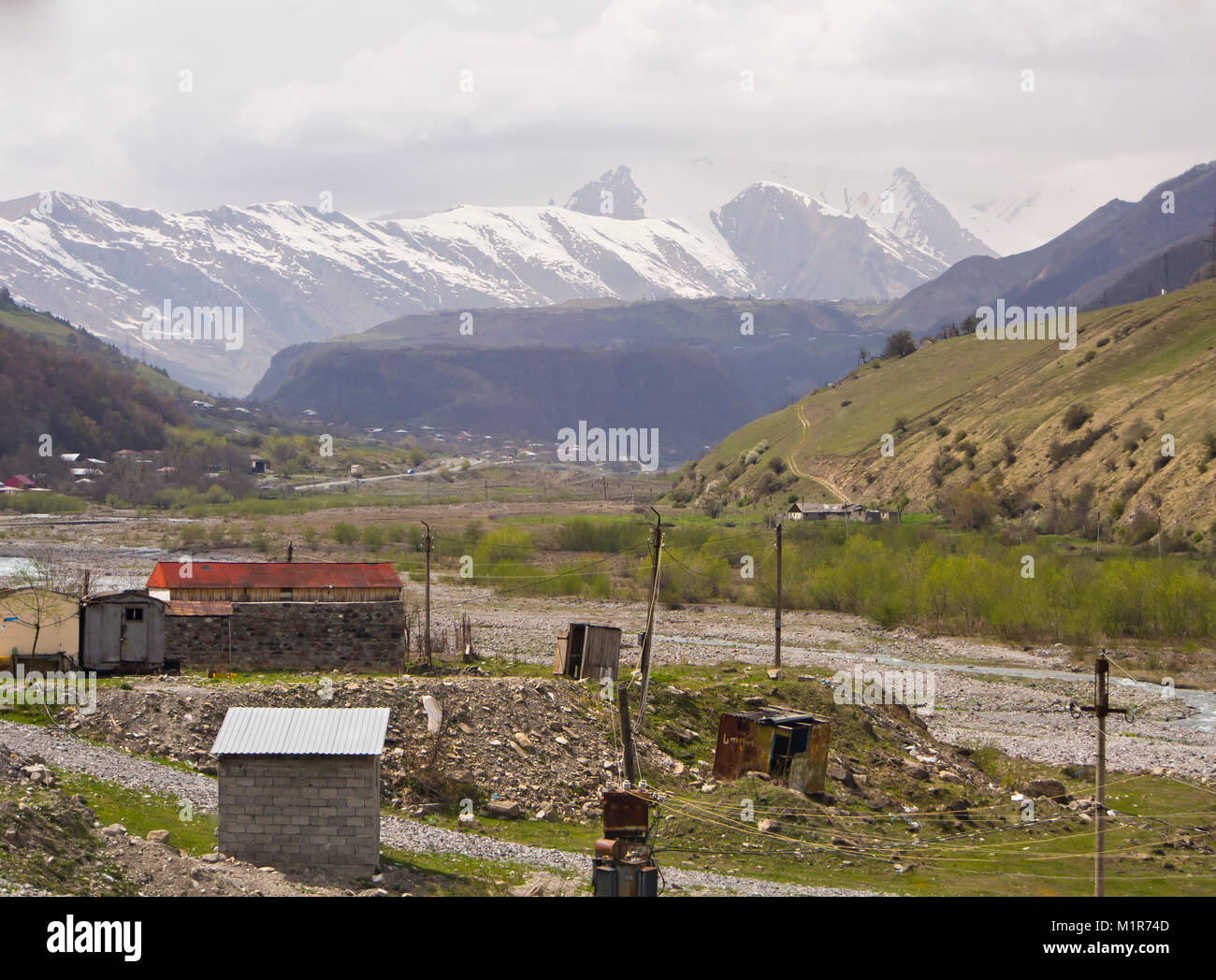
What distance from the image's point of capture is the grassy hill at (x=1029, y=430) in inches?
3484

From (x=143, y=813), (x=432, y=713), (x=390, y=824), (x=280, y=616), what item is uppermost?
(x=280, y=616)

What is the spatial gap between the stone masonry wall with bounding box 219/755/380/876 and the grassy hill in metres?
68.2

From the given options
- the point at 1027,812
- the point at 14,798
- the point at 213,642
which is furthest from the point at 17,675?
the point at 1027,812

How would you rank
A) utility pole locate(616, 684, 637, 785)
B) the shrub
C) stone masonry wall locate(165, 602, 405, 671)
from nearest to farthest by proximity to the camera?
utility pole locate(616, 684, 637, 785) < stone masonry wall locate(165, 602, 405, 671) < the shrub

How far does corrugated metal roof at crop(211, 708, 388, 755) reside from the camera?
69.7ft

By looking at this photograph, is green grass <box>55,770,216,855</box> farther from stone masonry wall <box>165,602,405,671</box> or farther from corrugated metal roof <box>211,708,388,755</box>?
stone masonry wall <box>165,602,405,671</box>

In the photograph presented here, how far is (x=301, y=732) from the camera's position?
21.7 m

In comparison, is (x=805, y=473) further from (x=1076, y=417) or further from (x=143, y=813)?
(x=143, y=813)

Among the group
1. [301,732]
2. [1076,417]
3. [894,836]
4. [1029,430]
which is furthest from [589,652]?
[1029,430]

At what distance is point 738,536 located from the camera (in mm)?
93500

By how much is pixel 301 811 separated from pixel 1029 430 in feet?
314

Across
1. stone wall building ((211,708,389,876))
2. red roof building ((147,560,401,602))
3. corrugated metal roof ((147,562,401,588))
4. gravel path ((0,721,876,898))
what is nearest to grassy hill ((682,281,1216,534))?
corrugated metal roof ((147,562,401,588))

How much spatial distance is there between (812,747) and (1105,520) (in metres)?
62.2
